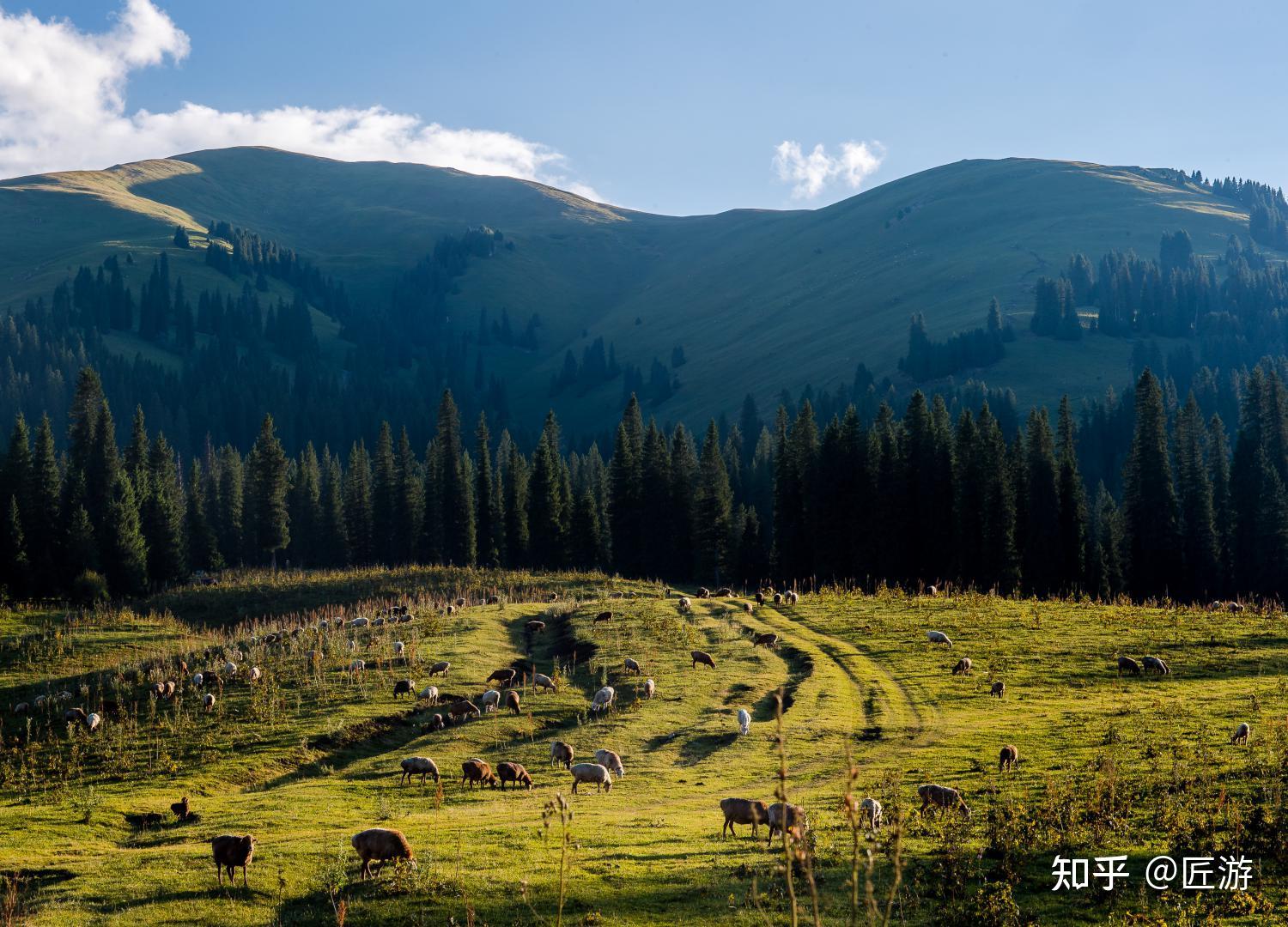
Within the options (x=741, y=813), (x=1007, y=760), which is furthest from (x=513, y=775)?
(x=1007, y=760)

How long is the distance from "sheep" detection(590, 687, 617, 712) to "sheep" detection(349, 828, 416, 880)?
17.7m

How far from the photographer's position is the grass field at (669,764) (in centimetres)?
1872

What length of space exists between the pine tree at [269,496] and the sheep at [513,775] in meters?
98.4

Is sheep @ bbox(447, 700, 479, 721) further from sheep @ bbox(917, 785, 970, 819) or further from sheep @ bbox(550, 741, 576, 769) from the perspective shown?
sheep @ bbox(917, 785, 970, 819)

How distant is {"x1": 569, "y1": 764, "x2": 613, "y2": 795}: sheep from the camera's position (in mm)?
29047

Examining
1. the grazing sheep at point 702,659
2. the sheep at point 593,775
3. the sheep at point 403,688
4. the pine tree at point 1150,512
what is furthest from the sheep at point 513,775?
the pine tree at point 1150,512

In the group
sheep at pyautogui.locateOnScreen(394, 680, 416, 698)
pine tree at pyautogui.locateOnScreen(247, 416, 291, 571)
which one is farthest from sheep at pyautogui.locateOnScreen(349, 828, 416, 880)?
pine tree at pyautogui.locateOnScreen(247, 416, 291, 571)

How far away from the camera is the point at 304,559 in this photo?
435ft

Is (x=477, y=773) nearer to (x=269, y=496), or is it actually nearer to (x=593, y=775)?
(x=593, y=775)

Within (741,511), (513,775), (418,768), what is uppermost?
(418,768)

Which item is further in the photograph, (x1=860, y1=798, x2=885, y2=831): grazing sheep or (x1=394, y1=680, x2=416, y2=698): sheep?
(x1=394, y1=680, x2=416, y2=698): sheep

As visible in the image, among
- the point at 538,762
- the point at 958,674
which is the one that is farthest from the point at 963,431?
the point at 538,762

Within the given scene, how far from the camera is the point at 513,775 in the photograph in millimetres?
29547

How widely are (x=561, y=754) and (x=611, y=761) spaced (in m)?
1.85
